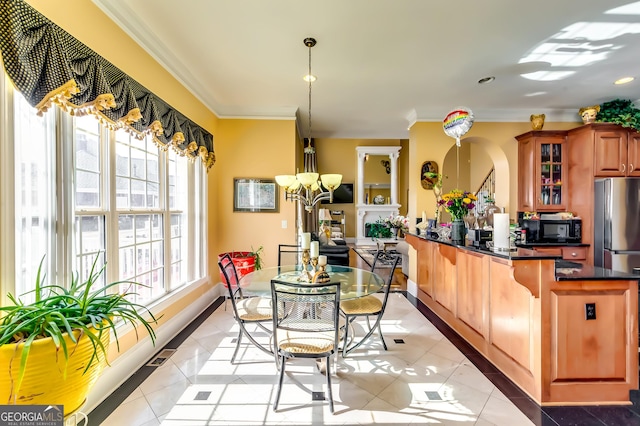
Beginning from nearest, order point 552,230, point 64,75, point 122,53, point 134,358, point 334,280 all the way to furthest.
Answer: point 64,75, point 122,53, point 134,358, point 334,280, point 552,230

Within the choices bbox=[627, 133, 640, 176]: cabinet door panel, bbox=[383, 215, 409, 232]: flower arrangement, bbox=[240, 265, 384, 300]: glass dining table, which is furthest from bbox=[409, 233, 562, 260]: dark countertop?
bbox=[383, 215, 409, 232]: flower arrangement

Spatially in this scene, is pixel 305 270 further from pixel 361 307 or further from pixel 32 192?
pixel 32 192

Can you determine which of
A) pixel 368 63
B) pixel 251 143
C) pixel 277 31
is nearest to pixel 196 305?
pixel 251 143

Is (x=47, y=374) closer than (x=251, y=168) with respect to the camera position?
Yes

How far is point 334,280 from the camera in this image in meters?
2.68

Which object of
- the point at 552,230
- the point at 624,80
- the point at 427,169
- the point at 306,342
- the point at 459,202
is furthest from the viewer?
the point at 427,169

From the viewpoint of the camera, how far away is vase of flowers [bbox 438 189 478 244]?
10.4 ft

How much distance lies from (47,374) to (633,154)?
6458 mm

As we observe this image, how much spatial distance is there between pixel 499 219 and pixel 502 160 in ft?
9.49

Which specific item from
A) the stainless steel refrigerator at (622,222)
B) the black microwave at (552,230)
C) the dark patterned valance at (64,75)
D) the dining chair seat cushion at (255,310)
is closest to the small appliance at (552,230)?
the black microwave at (552,230)

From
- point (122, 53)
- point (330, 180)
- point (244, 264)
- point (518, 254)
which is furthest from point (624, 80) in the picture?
point (122, 53)

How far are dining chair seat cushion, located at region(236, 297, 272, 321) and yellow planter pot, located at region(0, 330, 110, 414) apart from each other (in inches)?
51.1

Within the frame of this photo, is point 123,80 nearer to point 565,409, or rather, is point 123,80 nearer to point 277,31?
point 277,31

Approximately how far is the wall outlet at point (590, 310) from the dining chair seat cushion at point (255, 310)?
2350mm
